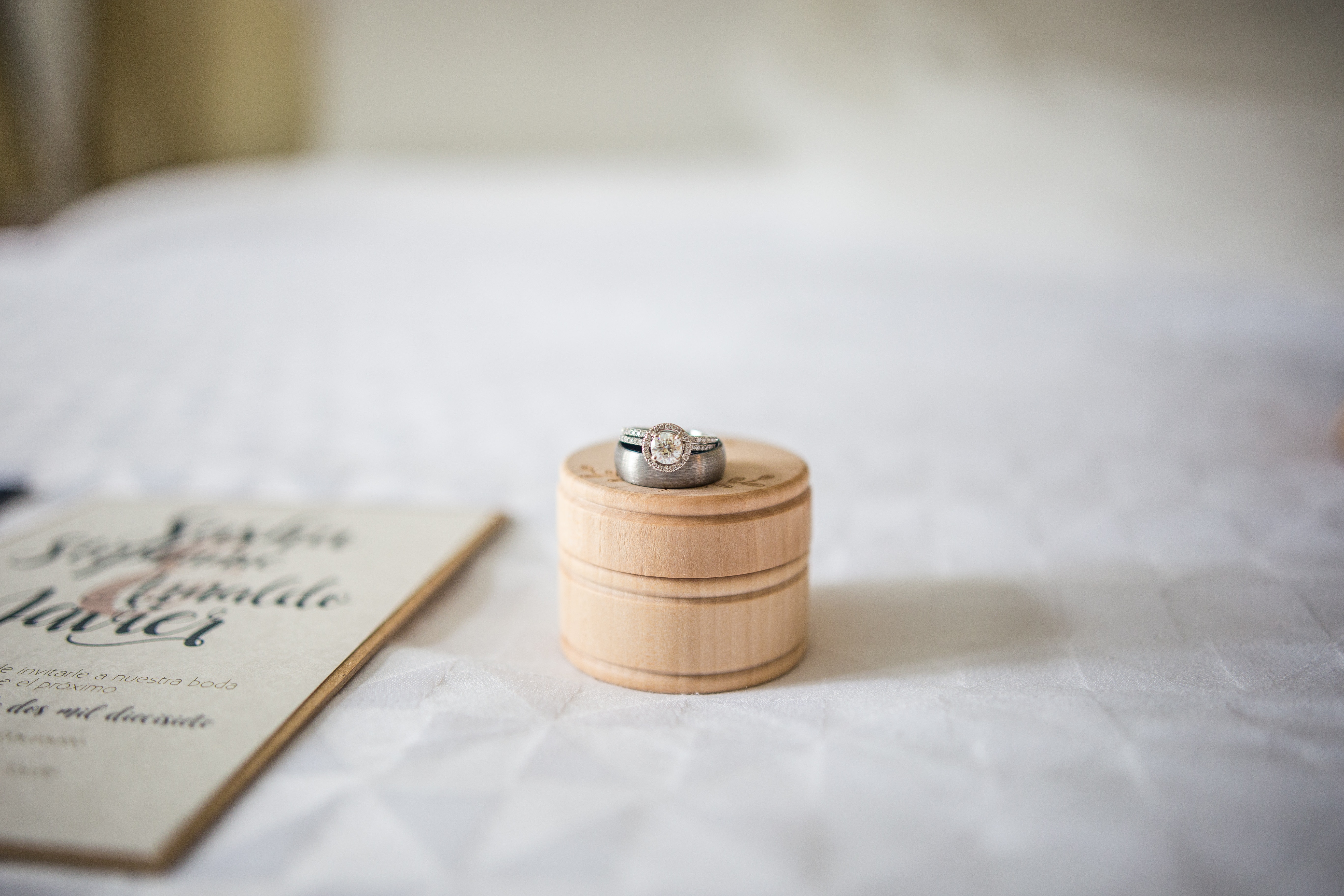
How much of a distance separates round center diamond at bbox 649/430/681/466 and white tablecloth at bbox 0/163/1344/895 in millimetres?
169

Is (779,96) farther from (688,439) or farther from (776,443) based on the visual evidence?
(688,439)

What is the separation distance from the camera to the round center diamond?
61 cm

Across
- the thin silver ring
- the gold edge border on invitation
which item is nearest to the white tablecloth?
the gold edge border on invitation

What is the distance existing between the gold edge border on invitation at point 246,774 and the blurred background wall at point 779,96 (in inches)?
60.7

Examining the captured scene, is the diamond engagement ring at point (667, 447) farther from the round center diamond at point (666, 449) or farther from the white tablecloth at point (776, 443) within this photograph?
the white tablecloth at point (776, 443)

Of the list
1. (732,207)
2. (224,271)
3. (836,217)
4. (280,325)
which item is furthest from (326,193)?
Answer: (836,217)

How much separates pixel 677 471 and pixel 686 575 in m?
0.07

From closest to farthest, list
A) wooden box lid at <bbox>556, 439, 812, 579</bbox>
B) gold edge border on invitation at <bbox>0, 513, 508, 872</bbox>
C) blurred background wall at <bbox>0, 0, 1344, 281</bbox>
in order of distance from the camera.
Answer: gold edge border on invitation at <bbox>0, 513, 508, 872</bbox> → wooden box lid at <bbox>556, 439, 812, 579</bbox> → blurred background wall at <bbox>0, 0, 1344, 281</bbox>

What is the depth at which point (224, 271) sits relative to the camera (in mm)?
1929

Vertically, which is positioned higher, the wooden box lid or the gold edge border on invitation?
the wooden box lid

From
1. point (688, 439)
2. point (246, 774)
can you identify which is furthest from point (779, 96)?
point (246, 774)

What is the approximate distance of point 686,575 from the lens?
0.61 meters

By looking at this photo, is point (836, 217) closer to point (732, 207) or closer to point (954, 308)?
point (732, 207)

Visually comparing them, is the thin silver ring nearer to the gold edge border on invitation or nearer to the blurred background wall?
the gold edge border on invitation
